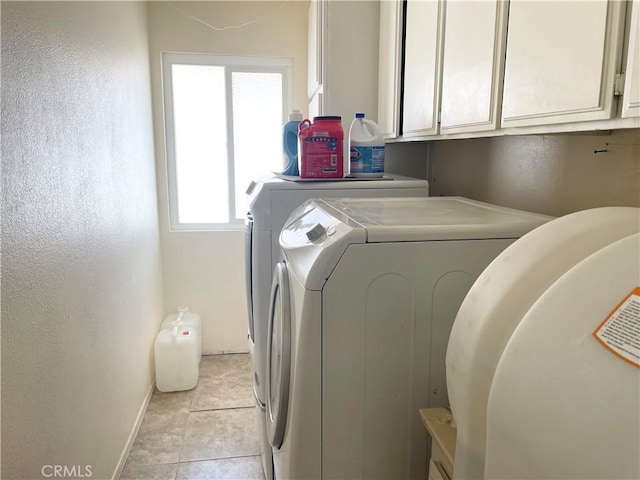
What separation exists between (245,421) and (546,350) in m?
2.51

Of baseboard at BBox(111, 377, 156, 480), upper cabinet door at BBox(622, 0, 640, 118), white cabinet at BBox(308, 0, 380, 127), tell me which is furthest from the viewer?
white cabinet at BBox(308, 0, 380, 127)

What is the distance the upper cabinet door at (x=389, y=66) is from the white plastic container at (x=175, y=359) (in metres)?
1.85

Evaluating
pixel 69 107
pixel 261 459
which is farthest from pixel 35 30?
pixel 261 459

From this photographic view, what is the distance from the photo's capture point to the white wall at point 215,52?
10.5 feet

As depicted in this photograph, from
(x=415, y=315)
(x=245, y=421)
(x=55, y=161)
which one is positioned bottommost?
(x=245, y=421)

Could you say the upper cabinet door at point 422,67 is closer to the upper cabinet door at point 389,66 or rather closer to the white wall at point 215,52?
→ the upper cabinet door at point 389,66

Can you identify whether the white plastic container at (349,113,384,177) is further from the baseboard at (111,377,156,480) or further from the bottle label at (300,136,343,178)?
the baseboard at (111,377,156,480)

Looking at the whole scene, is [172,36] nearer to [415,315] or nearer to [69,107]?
[69,107]

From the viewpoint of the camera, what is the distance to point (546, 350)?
54 centimetres

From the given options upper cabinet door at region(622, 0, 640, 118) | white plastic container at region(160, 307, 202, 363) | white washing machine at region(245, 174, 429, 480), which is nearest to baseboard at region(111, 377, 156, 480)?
white plastic container at region(160, 307, 202, 363)

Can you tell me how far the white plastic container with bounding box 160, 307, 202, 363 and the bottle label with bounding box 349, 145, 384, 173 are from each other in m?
1.82

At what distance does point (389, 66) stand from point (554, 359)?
1.94 metres

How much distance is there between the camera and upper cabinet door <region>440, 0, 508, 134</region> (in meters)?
1.23

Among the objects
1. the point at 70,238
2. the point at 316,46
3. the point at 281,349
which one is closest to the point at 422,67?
the point at 316,46
